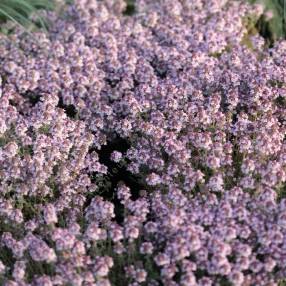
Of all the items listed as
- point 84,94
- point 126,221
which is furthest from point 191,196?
point 84,94

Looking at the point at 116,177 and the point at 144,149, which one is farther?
the point at 116,177

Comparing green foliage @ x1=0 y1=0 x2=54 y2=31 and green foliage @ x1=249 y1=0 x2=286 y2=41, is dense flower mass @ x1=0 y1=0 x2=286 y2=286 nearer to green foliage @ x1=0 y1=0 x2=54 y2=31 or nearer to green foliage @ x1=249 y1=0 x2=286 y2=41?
green foliage @ x1=0 y1=0 x2=54 y2=31

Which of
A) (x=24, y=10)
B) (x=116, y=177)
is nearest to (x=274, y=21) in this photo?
(x=24, y=10)

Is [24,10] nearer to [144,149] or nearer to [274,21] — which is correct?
[274,21]

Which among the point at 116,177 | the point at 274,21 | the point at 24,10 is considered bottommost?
the point at 116,177

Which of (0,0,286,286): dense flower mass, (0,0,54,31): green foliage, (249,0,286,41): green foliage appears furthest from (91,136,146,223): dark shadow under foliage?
(249,0,286,41): green foliage

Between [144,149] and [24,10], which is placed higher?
Answer: [24,10]

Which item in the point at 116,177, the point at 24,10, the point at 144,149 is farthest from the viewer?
the point at 24,10

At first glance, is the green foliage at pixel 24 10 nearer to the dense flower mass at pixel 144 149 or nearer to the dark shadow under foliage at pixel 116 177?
the dense flower mass at pixel 144 149
